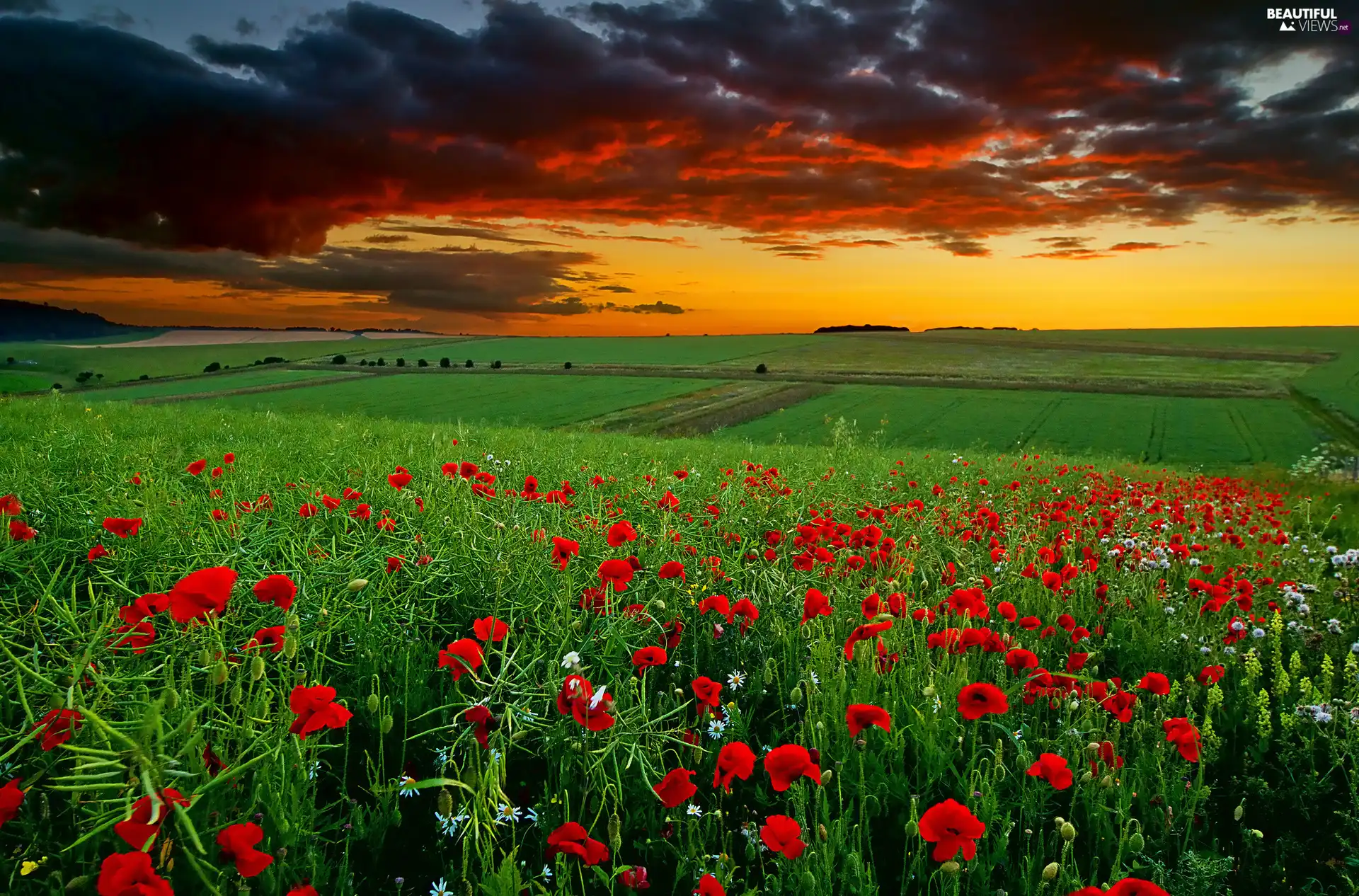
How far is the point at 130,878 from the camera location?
1298 mm

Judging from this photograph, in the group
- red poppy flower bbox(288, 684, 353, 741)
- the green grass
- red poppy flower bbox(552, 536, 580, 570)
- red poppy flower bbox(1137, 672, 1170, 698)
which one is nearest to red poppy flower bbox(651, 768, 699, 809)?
red poppy flower bbox(288, 684, 353, 741)

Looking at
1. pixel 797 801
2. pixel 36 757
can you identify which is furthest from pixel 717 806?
pixel 36 757

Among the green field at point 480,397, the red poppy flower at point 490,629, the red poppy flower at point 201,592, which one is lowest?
the green field at point 480,397

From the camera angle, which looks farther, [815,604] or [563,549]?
[815,604]

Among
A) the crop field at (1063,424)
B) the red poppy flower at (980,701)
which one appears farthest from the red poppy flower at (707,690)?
the crop field at (1063,424)

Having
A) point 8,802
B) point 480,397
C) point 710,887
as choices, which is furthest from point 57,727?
point 480,397

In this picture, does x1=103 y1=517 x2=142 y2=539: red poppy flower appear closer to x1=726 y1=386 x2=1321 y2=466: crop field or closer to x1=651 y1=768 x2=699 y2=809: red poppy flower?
x1=651 y1=768 x2=699 y2=809: red poppy flower

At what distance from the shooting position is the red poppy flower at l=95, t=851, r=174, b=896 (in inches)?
49.9

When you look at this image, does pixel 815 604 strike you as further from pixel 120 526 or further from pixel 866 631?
pixel 120 526

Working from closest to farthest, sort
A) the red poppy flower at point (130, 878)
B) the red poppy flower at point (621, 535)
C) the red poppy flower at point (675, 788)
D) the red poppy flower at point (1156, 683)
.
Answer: the red poppy flower at point (130, 878), the red poppy flower at point (675, 788), the red poppy flower at point (1156, 683), the red poppy flower at point (621, 535)

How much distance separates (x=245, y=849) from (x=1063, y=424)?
138 feet

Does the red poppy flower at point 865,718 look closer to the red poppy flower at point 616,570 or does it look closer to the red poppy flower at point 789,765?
the red poppy flower at point 789,765

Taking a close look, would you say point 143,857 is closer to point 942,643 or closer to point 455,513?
point 942,643

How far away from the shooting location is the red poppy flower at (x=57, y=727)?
5.48ft
